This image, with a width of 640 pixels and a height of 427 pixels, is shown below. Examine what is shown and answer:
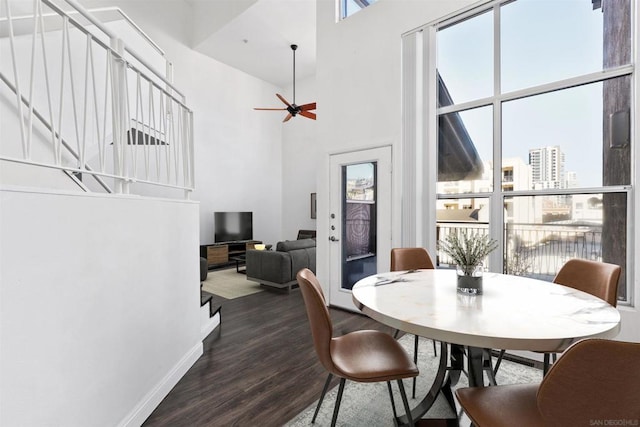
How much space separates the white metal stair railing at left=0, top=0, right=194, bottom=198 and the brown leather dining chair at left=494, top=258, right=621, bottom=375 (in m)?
2.82

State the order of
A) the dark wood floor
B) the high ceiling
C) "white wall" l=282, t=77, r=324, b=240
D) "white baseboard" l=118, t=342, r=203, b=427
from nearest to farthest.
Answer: "white baseboard" l=118, t=342, r=203, b=427 < the dark wood floor < the high ceiling < "white wall" l=282, t=77, r=324, b=240

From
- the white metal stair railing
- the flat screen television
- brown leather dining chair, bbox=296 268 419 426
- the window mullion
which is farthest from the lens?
the flat screen television

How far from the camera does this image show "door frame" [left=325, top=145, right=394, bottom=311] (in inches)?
139

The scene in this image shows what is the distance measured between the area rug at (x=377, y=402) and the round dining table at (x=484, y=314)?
16 cm

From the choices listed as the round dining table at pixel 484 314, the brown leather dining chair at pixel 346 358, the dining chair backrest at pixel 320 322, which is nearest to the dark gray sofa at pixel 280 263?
the round dining table at pixel 484 314

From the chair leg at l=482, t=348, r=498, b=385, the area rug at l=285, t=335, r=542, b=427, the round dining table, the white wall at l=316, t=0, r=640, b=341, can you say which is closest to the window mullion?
the white wall at l=316, t=0, r=640, b=341

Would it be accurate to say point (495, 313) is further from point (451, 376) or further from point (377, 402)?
point (377, 402)

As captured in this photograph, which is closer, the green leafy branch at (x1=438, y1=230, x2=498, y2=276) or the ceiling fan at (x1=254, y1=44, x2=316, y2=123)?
the green leafy branch at (x1=438, y1=230, x2=498, y2=276)

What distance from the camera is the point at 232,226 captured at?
24.3ft

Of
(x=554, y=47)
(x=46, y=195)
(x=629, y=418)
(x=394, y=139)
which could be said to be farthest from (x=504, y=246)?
(x=46, y=195)

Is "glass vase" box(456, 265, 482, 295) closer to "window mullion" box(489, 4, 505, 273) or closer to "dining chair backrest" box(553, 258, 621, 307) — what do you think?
"dining chair backrest" box(553, 258, 621, 307)

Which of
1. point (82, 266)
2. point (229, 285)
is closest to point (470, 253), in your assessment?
point (82, 266)

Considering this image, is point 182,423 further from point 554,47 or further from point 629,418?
point 554,47

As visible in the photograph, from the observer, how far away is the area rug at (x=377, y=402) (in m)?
1.81
